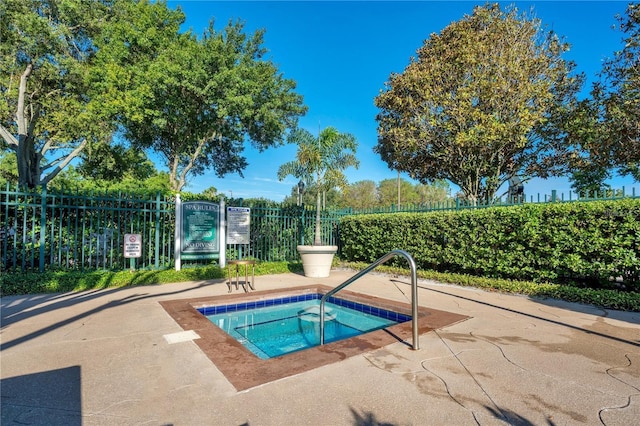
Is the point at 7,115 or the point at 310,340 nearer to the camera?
the point at 310,340

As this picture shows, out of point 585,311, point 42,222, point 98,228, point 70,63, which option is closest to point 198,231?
point 98,228

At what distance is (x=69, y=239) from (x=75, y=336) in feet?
14.5

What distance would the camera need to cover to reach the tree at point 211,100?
13305 millimetres

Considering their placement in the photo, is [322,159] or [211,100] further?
[211,100]

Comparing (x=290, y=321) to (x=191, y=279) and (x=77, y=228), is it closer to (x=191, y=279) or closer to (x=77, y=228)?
(x=191, y=279)

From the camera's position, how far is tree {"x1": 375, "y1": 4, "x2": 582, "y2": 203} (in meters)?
11.0

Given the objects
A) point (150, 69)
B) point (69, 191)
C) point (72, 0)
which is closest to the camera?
point (69, 191)

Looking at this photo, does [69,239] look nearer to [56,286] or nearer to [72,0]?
[56,286]

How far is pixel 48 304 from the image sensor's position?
5270 millimetres

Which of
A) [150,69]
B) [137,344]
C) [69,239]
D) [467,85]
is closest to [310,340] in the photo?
[137,344]

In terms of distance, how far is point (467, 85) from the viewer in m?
11.6

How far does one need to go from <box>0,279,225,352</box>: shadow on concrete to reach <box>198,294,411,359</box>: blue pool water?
1.51m

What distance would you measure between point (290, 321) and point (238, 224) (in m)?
4.28

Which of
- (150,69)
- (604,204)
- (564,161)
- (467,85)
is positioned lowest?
(604,204)
